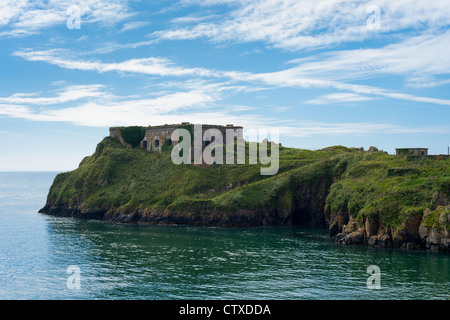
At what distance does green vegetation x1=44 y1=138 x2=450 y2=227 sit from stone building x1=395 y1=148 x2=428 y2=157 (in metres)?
1.86

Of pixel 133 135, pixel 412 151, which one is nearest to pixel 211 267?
pixel 412 151

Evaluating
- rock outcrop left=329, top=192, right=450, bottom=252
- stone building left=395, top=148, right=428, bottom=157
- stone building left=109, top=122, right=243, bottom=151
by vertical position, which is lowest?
rock outcrop left=329, top=192, right=450, bottom=252

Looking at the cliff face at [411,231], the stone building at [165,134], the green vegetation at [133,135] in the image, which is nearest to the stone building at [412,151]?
the cliff face at [411,231]

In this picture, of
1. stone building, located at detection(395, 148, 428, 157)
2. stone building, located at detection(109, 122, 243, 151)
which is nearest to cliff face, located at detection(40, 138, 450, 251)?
stone building, located at detection(395, 148, 428, 157)

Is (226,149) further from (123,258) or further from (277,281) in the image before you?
(277,281)

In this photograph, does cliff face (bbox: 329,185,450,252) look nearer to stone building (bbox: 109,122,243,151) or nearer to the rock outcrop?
the rock outcrop

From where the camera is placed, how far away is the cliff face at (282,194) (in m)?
86.6

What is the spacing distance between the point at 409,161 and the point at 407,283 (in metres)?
49.1

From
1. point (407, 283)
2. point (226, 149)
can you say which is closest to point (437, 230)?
point (407, 283)

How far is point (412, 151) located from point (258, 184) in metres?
40.2

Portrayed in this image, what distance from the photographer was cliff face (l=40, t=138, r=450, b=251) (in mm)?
86562

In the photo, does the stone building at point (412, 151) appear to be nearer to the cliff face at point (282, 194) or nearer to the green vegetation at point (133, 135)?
the cliff face at point (282, 194)

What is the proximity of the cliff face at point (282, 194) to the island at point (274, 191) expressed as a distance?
188 millimetres
